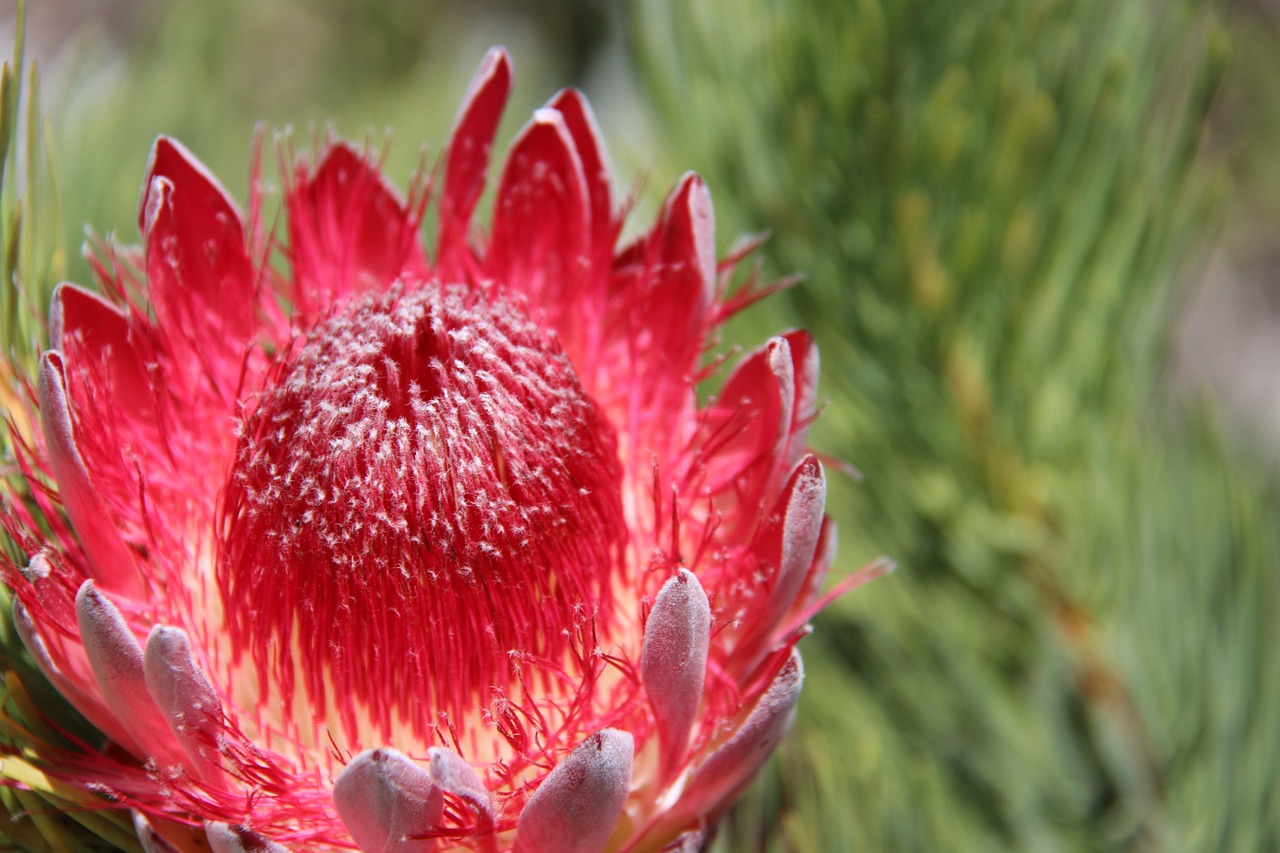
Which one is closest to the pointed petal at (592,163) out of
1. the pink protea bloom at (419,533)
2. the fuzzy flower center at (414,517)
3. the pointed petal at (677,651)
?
the pink protea bloom at (419,533)

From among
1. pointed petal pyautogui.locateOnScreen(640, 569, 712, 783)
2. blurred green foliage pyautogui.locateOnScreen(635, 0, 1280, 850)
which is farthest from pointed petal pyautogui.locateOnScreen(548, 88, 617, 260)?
pointed petal pyautogui.locateOnScreen(640, 569, 712, 783)

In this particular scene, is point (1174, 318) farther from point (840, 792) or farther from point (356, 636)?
point (356, 636)

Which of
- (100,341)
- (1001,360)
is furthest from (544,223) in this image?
(1001,360)

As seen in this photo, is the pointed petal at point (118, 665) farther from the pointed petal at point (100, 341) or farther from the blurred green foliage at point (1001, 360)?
the blurred green foliage at point (1001, 360)

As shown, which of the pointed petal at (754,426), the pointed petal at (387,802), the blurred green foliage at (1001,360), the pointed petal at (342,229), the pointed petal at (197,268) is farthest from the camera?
the blurred green foliage at (1001,360)

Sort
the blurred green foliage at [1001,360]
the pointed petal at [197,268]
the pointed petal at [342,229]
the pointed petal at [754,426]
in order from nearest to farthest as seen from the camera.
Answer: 1. the pointed petal at [754,426]
2. the pointed petal at [197,268]
3. the pointed petal at [342,229]
4. the blurred green foliage at [1001,360]

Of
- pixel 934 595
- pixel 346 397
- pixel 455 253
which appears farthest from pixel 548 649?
pixel 934 595
